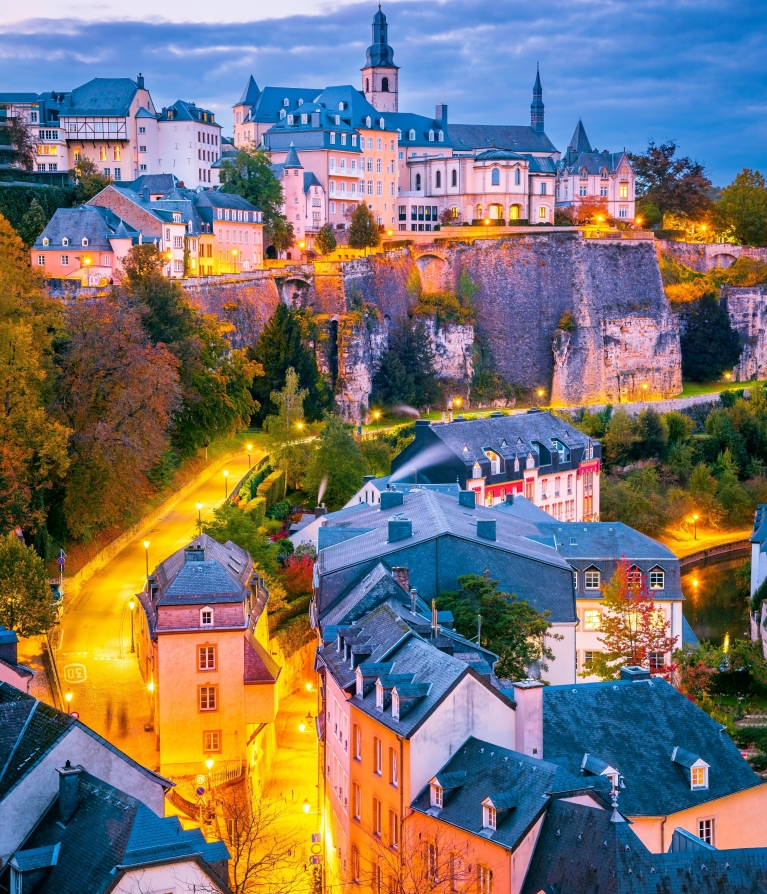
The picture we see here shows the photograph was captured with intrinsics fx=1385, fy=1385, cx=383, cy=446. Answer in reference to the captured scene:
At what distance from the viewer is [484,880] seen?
61.8ft

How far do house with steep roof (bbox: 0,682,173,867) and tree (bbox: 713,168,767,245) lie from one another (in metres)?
76.1

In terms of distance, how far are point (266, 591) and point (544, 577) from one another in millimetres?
6603

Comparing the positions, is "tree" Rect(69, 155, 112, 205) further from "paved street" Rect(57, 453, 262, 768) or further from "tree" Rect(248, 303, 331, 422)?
"paved street" Rect(57, 453, 262, 768)

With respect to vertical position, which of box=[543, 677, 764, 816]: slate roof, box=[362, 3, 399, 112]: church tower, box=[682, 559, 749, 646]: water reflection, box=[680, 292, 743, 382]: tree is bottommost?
box=[682, 559, 749, 646]: water reflection

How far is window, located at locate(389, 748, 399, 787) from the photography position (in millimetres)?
21253

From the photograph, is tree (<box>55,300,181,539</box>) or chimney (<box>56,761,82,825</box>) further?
tree (<box>55,300,181,539</box>)

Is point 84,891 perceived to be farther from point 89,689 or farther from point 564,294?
point 564,294

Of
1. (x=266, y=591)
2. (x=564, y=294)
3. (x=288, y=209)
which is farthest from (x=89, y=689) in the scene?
(x=564, y=294)

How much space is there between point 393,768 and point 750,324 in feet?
223

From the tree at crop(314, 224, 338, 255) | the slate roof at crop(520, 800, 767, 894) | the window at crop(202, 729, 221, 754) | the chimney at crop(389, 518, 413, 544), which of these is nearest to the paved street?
the window at crop(202, 729, 221, 754)

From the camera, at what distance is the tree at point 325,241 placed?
70.7 metres

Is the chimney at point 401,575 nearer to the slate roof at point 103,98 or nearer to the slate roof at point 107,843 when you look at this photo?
the slate roof at point 107,843

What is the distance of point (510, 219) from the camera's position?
80562mm

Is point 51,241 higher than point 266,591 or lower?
higher
